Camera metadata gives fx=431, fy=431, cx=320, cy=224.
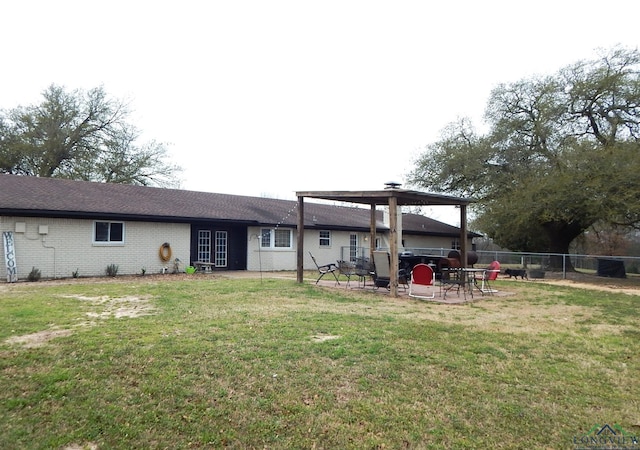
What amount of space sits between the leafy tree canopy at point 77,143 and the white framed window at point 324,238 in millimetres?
15499

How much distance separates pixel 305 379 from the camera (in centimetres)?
448

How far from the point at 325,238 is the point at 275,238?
2763 mm

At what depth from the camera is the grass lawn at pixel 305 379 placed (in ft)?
11.7

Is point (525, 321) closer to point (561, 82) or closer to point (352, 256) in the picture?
point (352, 256)

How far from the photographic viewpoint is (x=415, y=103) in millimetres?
16422

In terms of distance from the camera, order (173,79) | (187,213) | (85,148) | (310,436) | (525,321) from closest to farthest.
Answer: (310,436), (525,321), (173,79), (187,213), (85,148)

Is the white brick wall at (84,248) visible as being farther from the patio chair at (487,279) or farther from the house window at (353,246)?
the patio chair at (487,279)

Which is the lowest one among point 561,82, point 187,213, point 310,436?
point 310,436

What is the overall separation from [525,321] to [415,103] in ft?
34.8

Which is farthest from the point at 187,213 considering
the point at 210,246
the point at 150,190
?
the point at 150,190

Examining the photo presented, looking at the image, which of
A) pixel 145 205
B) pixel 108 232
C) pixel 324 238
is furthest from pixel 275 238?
pixel 108 232

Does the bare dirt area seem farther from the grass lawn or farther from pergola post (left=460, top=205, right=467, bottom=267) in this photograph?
the grass lawn

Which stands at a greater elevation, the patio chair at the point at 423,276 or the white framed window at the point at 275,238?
the white framed window at the point at 275,238

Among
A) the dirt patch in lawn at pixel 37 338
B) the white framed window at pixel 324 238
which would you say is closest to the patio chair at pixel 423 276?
the dirt patch in lawn at pixel 37 338
